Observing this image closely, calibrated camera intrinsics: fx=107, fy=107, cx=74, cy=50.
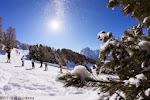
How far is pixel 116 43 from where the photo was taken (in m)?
1.95

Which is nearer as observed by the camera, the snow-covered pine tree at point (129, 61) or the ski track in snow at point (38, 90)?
the snow-covered pine tree at point (129, 61)

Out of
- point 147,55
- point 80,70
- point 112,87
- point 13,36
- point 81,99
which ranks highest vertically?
point 13,36

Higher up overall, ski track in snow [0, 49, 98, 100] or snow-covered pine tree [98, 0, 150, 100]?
snow-covered pine tree [98, 0, 150, 100]

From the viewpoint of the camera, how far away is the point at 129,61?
2.24 meters

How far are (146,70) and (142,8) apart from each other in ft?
3.58

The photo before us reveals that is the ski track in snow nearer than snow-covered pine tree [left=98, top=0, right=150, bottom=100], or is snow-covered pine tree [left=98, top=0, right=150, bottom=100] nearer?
snow-covered pine tree [left=98, top=0, right=150, bottom=100]

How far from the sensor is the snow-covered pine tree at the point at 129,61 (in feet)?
4.74

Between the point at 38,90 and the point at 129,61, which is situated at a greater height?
the point at 129,61

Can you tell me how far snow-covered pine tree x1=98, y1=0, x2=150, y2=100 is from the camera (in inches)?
56.8

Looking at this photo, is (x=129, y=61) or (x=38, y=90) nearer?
(x=129, y=61)

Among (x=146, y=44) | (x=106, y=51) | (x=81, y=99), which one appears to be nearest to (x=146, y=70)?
(x=146, y=44)

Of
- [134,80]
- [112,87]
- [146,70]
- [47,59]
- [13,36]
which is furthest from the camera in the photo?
[47,59]

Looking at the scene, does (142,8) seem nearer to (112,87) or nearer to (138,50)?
(138,50)

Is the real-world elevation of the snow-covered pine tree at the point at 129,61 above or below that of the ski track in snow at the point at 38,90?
above
